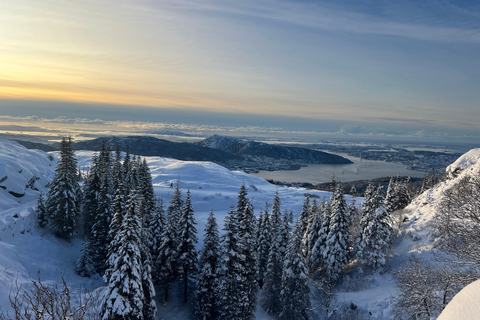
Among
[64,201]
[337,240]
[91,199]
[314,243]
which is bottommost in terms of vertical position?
[314,243]

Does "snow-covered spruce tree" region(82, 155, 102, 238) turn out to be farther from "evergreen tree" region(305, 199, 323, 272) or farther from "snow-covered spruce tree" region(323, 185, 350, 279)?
"snow-covered spruce tree" region(323, 185, 350, 279)

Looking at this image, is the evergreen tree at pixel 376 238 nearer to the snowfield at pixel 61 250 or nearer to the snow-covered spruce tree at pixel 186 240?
the snowfield at pixel 61 250

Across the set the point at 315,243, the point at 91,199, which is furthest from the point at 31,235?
the point at 315,243

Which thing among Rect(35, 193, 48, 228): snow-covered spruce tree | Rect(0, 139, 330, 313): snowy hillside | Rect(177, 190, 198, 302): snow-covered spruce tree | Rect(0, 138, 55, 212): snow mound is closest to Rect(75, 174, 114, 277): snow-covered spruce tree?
Rect(0, 139, 330, 313): snowy hillside

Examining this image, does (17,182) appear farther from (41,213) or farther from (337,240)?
(337,240)

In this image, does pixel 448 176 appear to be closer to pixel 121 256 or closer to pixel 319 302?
pixel 319 302

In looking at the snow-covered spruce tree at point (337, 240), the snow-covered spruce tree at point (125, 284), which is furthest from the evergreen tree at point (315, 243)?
the snow-covered spruce tree at point (125, 284)

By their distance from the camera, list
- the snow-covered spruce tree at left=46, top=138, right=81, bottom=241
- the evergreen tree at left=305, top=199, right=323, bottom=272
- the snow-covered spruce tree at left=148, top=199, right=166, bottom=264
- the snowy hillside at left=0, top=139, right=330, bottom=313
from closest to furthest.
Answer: the snowy hillside at left=0, top=139, right=330, bottom=313
the snow-covered spruce tree at left=148, top=199, right=166, bottom=264
the snow-covered spruce tree at left=46, top=138, right=81, bottom=241
the evergreen tree at left=305, top=199, right=323, bottom=272

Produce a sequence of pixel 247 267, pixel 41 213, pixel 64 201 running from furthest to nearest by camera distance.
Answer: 1. pixel 64 201
2. pixel 41 213
3. pixel 247 267
